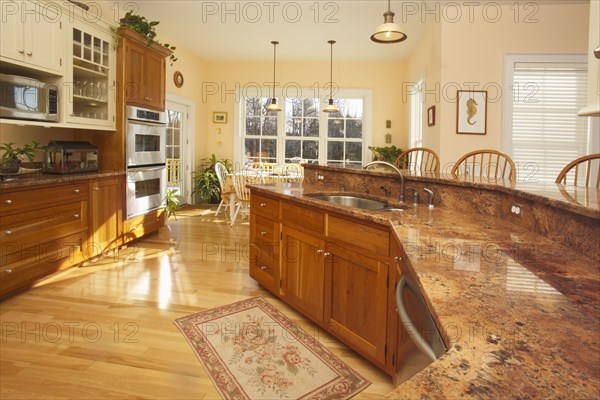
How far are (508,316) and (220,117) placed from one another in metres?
7.47

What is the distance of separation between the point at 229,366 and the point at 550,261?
1.59 metres

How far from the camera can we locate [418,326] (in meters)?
0.95

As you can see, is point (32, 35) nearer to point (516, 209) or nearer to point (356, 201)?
point (356, 201)

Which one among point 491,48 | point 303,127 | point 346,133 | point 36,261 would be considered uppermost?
point 491,48

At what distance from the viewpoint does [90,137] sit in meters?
4.14

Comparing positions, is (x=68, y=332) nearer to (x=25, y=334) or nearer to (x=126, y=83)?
(x=25, y=334)

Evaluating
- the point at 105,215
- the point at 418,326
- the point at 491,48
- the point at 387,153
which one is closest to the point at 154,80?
the point at 105,215

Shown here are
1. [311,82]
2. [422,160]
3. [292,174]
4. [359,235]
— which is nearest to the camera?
[359,235]

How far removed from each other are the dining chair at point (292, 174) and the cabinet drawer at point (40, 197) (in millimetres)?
2697

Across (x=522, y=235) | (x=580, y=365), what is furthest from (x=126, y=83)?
(x=580, y=365)

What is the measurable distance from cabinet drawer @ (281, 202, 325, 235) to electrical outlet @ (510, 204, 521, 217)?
95cm

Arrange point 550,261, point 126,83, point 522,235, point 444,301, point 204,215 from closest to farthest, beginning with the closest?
point 444,301 → point 550,261 → point 522,235 → point 126,83 → point 204,215

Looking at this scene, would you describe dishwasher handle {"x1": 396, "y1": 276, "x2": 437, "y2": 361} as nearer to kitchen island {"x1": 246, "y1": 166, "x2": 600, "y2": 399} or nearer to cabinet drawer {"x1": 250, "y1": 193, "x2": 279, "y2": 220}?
kitchen island {"x1": 246, "y1": 166, "x2": 600, "y2": 399}

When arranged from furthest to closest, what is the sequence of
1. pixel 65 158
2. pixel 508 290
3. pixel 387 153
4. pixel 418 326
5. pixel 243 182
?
pixel 387 153 < pixel 243 182 < pixel 65 158 < pixel 418 326 < pixel 508 290
